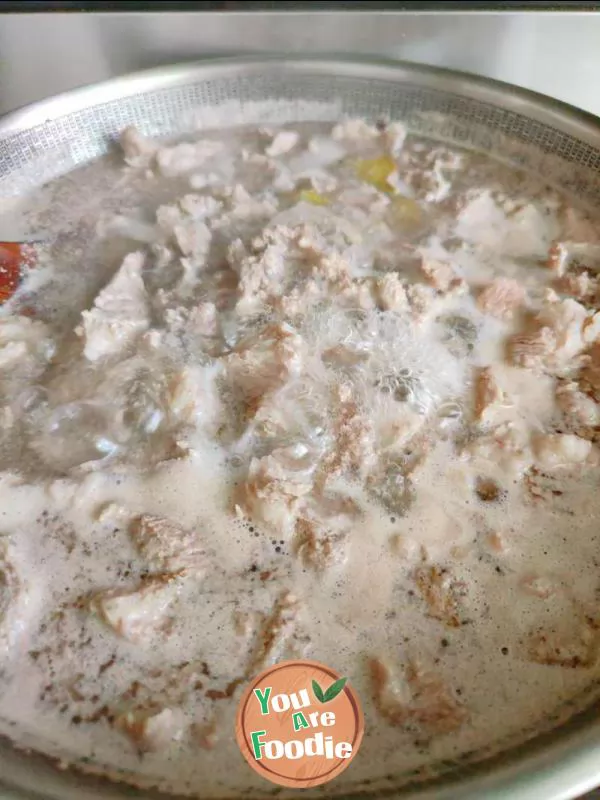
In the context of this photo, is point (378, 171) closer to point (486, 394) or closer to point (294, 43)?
point (294, 43)

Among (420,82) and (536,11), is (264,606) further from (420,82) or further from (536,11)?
(536,11)

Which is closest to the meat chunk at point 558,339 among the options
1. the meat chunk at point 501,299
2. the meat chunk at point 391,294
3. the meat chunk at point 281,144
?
the meat chunk at point 501,299

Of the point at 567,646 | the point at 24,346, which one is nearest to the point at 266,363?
the point at 24,346

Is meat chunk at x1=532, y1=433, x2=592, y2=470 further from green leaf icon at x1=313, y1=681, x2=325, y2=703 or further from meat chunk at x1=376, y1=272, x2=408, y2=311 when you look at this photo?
green leaf icon at x1=313, y1=681, x2=325, y2=703

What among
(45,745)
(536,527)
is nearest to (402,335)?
(536,527)

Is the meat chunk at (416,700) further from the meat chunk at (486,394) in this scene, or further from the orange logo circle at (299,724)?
the meat chunk at (486,394)
